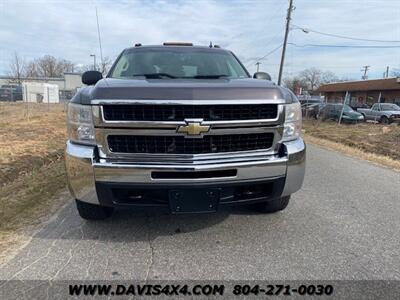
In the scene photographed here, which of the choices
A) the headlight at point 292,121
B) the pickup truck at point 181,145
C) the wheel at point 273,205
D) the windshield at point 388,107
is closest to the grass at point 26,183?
the pickup truck at point 181,145

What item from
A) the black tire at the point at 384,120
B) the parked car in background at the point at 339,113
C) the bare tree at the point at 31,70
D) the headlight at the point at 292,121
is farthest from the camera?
the bare tree at the point at 31,70

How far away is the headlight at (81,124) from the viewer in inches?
120

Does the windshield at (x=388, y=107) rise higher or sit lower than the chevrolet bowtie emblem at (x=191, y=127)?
lower

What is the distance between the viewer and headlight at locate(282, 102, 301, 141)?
3.27m

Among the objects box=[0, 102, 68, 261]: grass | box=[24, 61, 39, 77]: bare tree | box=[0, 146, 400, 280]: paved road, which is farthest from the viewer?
box=[24, 61, 39, 77]: bare tree

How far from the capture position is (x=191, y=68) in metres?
4.32

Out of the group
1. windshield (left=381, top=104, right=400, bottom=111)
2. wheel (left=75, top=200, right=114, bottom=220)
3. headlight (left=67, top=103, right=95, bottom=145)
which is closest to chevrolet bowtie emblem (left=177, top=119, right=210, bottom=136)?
headlight (left=67, top=103, right=95, bottom=145)

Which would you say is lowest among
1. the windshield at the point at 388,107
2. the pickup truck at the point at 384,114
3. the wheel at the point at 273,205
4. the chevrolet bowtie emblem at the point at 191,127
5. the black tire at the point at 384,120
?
the black tire at the point at 384,120

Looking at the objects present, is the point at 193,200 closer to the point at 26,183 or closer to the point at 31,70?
the point at 26,183

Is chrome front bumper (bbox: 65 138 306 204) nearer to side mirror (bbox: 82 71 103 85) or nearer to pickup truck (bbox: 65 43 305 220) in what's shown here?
pickup truck (bbox: 65 43 305 220)

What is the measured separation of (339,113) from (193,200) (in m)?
22.4

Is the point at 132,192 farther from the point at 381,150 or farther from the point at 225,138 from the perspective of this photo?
the point at 381,150

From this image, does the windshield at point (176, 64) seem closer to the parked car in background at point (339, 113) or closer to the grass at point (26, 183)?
the grass at point (26, 183)

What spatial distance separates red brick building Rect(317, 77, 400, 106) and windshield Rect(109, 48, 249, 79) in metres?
37.7
